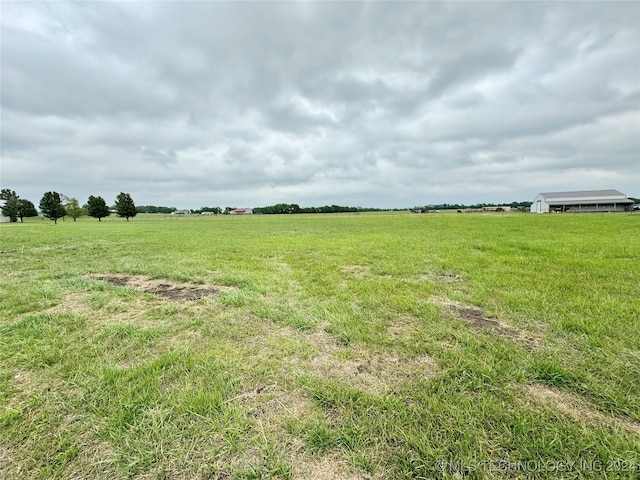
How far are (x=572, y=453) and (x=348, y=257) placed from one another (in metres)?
7.25

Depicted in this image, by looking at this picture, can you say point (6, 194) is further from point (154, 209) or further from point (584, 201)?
point (584, 201)

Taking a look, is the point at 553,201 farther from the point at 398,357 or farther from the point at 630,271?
the point at 398,357

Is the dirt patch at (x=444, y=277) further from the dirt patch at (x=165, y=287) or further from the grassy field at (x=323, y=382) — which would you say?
the dirt patch at (x=165, y=287)

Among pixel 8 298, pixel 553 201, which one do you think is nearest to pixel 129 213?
pixel 8 298

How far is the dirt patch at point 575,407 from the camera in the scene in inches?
75.6

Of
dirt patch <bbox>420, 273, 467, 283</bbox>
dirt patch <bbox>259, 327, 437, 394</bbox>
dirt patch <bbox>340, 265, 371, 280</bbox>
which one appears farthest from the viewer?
dirt patch <bbox>340, 265, 371, 280</bbox>

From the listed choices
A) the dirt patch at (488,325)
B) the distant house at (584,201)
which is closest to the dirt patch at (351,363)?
the dirt patch at (488,325)

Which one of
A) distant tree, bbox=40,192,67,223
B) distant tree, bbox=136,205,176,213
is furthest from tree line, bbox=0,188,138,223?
distant tree, bbox=136,205,176,213

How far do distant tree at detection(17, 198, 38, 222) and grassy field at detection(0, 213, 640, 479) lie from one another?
88.5 m

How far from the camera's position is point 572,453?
1.68 m

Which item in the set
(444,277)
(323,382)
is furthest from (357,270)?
(323,382)

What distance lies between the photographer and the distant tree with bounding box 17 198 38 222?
63.4 m

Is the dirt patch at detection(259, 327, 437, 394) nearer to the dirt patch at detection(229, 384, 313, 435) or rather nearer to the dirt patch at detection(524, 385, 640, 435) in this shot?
the dirt patch at detection(229, 384, 313, 435)

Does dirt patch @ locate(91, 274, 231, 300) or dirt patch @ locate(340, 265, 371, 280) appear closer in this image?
dirt patch @ locate(91, 274, 231, 300)
